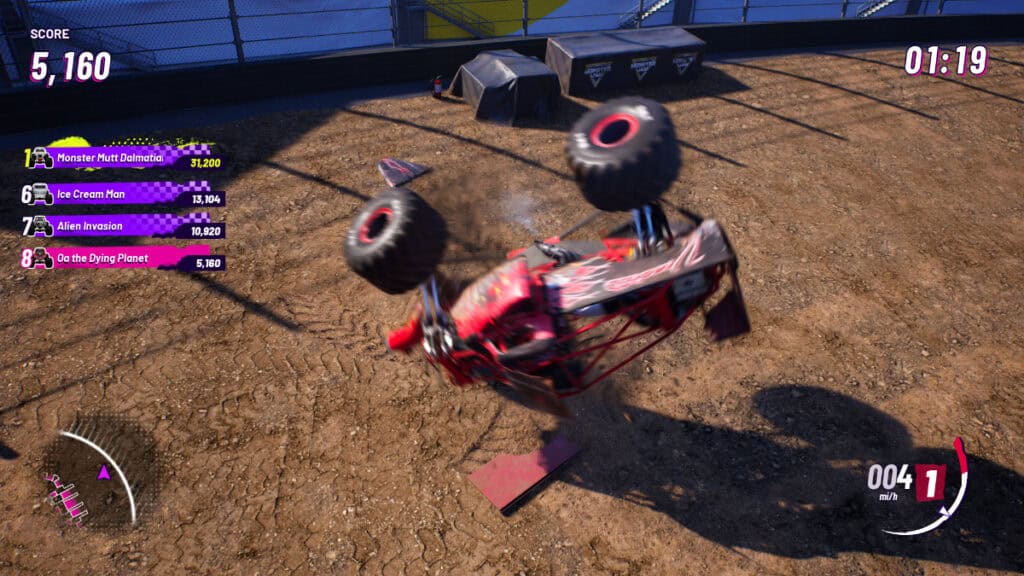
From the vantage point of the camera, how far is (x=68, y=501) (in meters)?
6.42

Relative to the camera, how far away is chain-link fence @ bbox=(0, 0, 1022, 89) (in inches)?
607

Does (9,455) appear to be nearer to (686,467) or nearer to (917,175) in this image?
(686,467)

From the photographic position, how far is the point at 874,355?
8.39 m

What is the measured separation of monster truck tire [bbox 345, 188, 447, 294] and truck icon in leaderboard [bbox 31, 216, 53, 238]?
6.52 metres

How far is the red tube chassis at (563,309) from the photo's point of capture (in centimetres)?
513

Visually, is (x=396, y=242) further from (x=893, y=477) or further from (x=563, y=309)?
(x=893, y=477)

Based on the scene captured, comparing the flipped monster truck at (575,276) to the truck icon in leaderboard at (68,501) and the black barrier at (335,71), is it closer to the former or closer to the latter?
the truck icon in leaderboard at (68,501)

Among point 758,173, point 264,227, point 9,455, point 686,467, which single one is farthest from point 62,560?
point 758,173

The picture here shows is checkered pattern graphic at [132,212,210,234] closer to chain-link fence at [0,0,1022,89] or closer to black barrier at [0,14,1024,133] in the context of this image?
black barrier at [0,14,1024,133]

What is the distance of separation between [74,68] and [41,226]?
198 inches

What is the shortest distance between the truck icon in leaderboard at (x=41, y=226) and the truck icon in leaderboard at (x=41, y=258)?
0.40 m

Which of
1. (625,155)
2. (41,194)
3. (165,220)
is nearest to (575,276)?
(625,155)

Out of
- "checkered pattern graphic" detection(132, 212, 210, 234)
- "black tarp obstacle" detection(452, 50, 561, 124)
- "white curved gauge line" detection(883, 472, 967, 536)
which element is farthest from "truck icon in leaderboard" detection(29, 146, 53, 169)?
"white curved gauge line" detection(883, 472, 967, 536)

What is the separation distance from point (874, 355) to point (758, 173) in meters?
4.90
